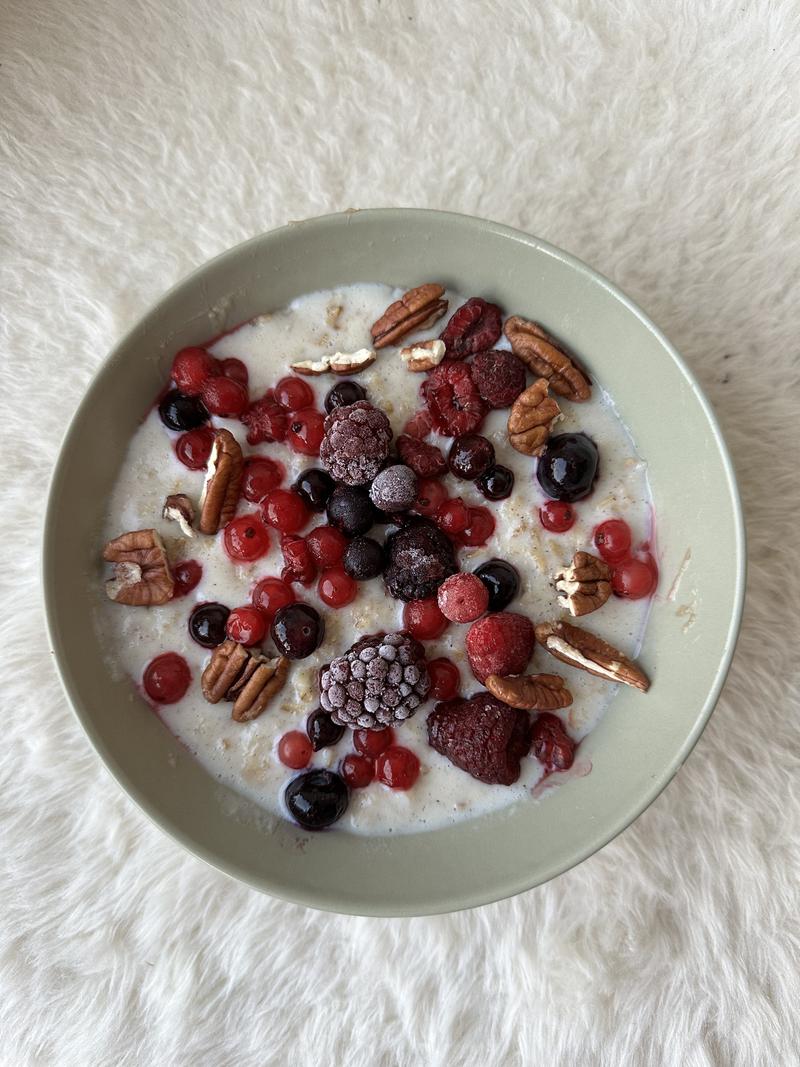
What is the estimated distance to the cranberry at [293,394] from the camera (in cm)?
87

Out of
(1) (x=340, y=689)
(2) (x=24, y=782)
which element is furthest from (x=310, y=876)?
(2) (x=24, y=782)

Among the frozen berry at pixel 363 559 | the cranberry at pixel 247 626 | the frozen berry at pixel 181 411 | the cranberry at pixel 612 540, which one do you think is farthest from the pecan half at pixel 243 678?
the cranberry at pixel 612 540

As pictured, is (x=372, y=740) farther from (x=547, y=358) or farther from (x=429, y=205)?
(x=429, y=205)

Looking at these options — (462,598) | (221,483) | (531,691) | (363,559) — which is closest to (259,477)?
(221,483)

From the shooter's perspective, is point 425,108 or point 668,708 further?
point 425,108

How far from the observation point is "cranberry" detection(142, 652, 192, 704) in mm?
859

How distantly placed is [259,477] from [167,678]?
0.73ft

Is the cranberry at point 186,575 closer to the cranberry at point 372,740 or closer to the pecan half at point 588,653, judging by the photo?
the cranberry at point 372,740

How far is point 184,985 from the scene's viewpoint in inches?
36.7

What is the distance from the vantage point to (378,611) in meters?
0.87

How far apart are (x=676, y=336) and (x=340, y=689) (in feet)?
1.76

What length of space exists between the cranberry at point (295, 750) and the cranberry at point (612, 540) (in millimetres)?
354

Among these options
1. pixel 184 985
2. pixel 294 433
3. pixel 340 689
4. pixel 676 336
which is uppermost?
pixel 676 336

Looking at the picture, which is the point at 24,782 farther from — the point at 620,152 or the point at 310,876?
the point at 620,152
